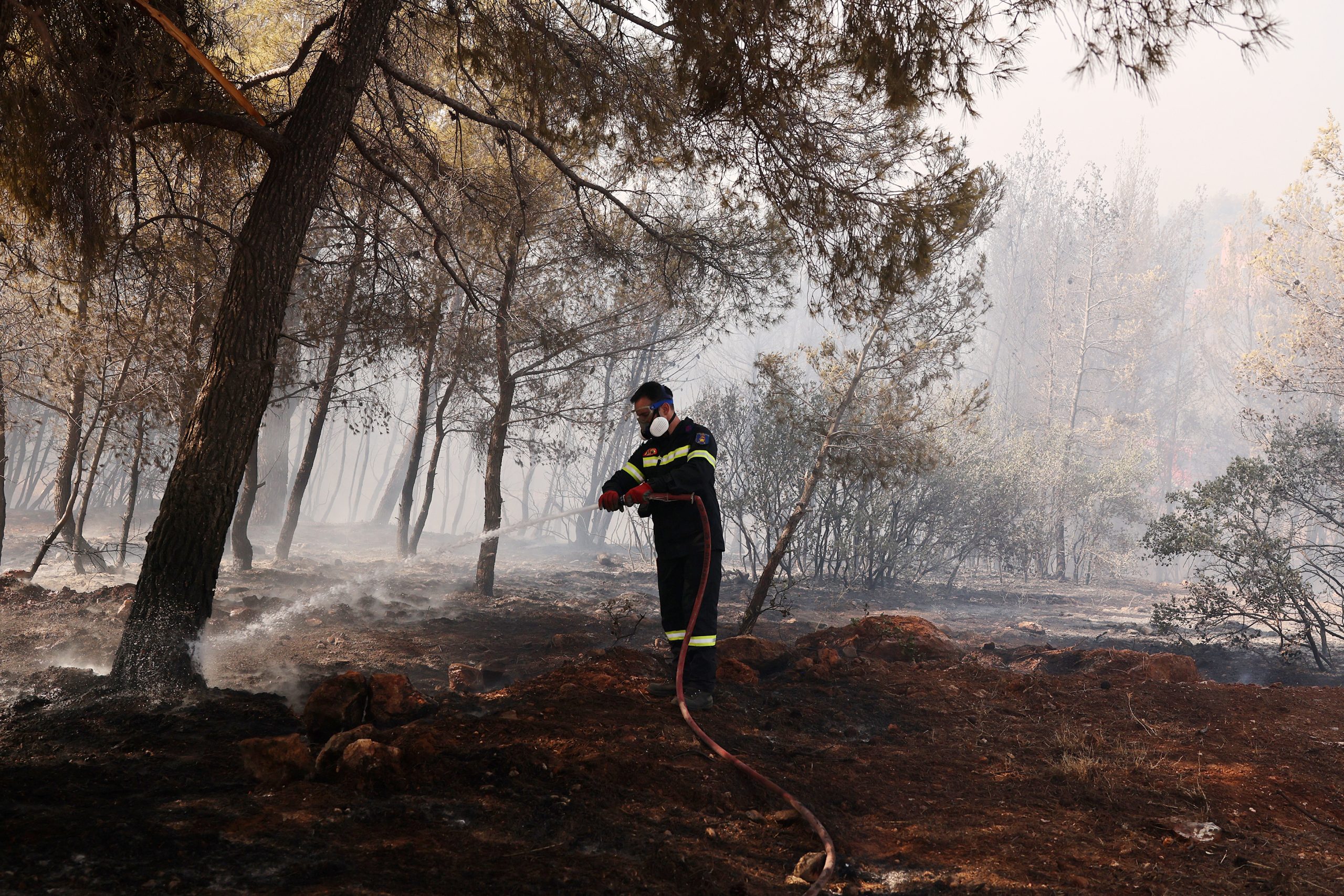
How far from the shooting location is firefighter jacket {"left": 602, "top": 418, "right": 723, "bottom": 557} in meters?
4.45

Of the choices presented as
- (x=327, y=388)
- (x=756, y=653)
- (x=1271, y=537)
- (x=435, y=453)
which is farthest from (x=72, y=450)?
(x=1271, y=537)

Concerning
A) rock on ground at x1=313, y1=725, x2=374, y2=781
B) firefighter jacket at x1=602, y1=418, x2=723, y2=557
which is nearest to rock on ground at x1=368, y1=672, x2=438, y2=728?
rock on ground at x1=313, y1=725, x2=374, y2=781

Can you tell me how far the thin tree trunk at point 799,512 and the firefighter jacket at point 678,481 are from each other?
348 cm

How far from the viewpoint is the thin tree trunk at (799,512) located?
329 inches

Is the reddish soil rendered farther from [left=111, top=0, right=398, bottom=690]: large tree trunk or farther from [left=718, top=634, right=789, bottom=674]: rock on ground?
[left=718, top=634, right=789, bottom=674]: rock on ground

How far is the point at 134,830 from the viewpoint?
2324 mm

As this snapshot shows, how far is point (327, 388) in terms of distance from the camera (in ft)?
38.4

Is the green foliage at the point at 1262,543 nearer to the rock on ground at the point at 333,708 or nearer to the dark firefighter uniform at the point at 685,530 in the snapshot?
the dark firefighter uniform at the point at 685,530

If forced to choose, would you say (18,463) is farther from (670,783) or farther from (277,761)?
(670,783)

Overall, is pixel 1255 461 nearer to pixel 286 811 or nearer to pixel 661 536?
pixel 661 536

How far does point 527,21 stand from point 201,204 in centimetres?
298

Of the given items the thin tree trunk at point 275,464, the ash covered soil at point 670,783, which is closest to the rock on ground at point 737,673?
the ash covered soil at point 670,783

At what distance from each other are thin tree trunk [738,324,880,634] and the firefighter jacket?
11.4 feet

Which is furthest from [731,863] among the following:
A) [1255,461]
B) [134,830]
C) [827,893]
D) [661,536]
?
[1255,461]
